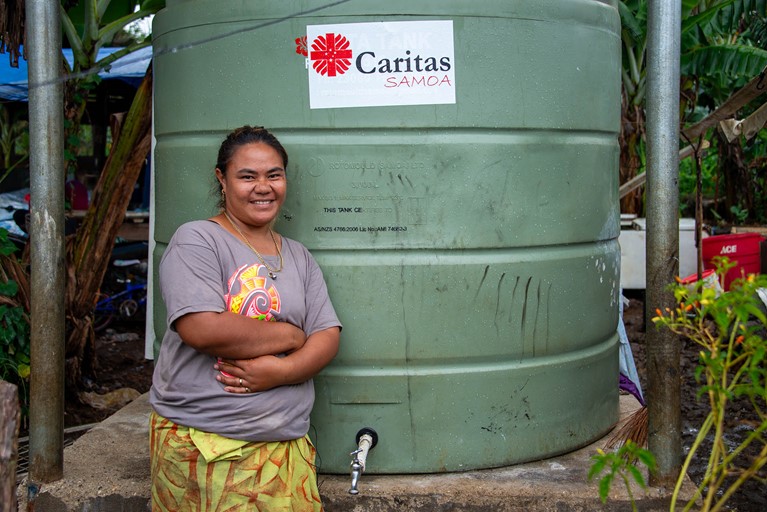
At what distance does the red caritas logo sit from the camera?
2725 mm

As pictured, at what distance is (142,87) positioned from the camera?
4602 millimetres

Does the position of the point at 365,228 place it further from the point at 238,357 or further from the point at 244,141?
the point at 238,357

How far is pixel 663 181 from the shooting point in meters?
2.57

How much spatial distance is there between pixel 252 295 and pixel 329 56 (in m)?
0.82

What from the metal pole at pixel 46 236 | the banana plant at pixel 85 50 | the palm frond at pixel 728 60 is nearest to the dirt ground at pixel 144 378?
the banana plant at pixel 85 50

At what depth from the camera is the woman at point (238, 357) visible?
2373mm

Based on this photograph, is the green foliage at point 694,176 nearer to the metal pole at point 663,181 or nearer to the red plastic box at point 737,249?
the red plastic box at point 737,249

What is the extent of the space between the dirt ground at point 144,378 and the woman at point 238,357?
146 cm

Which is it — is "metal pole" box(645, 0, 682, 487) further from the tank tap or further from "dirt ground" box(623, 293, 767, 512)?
the tank tap

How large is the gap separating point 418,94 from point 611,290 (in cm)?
108

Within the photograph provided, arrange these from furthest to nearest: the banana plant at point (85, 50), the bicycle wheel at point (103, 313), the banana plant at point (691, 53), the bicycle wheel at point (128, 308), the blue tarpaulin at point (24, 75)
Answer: the blue tarpaulin at point (24, 75) < the bicycle wheel at point (128, 308) < the bicycle wheel at point (103, 313) < the banana plant at point (691, 53) < the banana plant at point (85, 50)

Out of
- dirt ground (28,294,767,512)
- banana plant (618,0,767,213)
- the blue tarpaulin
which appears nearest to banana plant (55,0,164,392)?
dirt ground (28,294,767,512)

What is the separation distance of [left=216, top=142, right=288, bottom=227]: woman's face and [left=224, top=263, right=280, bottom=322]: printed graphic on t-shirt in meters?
0.16

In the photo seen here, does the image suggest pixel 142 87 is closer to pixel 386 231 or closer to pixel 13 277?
pixel 13 277
